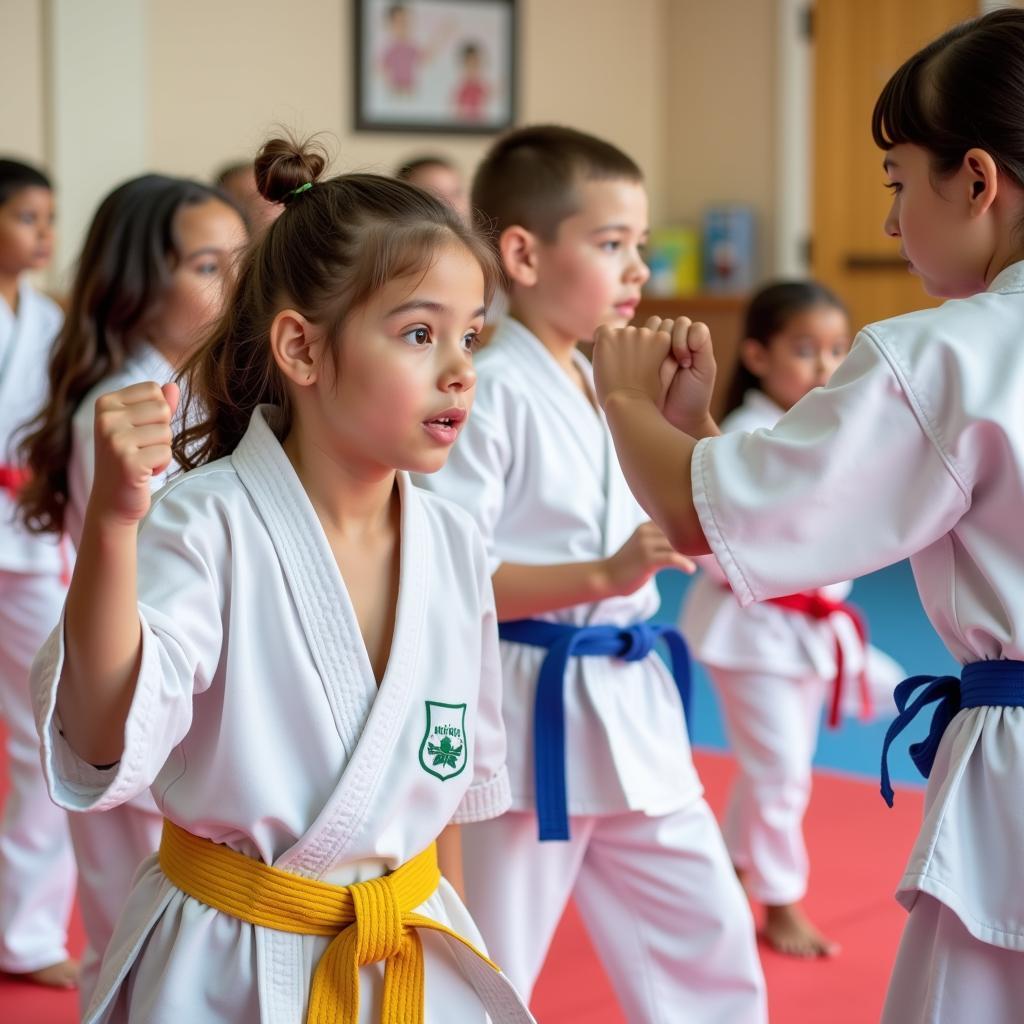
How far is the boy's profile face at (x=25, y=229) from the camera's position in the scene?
159 inches

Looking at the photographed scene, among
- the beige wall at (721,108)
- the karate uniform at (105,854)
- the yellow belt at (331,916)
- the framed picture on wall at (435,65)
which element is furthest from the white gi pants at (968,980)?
the beige wall at (721,108)

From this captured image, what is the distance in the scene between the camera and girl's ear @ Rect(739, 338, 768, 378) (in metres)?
3.61

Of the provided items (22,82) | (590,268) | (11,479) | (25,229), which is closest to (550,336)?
(590,268)

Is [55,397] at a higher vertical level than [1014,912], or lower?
higher

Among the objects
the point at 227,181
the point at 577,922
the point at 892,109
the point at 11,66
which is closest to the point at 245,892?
the point at 892,109

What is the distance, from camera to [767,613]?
3062 millimetres

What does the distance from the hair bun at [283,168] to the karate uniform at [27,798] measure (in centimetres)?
126

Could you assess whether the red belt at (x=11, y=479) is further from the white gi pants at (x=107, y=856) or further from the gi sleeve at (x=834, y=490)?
the gi sleeve at (x=834, y=490)

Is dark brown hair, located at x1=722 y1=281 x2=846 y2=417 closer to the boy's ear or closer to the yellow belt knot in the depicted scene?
the boy's ear

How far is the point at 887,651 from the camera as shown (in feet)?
17.9

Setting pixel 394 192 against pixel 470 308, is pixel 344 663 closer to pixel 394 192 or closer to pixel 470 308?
pixel 470 308

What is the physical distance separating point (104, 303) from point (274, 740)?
1335 mm

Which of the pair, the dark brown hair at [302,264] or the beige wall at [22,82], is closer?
the dark brown hair at [302,264]

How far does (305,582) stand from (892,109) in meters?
0.79
